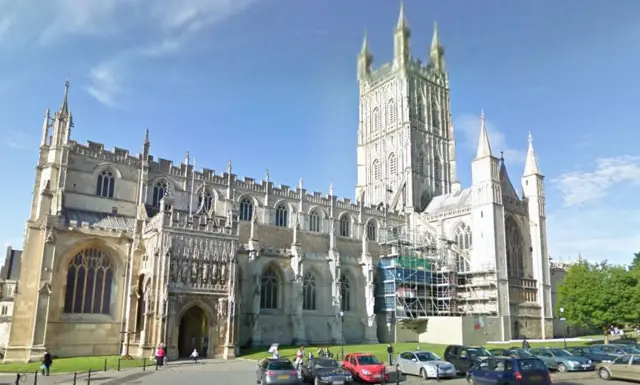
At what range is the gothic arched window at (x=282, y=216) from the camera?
56.2 metres

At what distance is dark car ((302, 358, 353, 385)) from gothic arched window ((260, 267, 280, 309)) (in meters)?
19.6

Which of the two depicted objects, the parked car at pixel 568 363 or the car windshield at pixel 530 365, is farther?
the parked car at pixel 568 363

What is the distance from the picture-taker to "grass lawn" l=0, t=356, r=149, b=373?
2859 centimetres

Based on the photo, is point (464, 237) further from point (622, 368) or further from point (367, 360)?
point (367, 360)

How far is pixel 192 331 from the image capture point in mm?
38781

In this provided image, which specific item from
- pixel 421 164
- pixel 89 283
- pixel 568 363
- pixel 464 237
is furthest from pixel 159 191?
pixel 421 164

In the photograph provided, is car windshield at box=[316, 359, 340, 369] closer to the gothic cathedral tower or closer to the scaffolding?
the scaffolding

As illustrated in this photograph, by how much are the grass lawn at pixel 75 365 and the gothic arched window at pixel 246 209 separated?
69.4 feet

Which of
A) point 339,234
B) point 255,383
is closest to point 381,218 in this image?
point 339,234

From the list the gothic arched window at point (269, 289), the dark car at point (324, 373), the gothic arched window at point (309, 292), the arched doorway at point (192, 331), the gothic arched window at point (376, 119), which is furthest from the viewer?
the gothic arched window at point (376, 119)

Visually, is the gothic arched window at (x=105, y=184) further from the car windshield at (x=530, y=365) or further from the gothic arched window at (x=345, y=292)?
the car windshield at (x=530, y=365)

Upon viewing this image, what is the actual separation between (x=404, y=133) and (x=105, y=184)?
142 feet

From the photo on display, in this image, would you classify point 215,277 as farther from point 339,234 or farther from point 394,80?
point 394,80

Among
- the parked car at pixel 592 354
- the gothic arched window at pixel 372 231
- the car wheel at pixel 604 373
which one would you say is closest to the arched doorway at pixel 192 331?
the parked car at pixel 592 354
